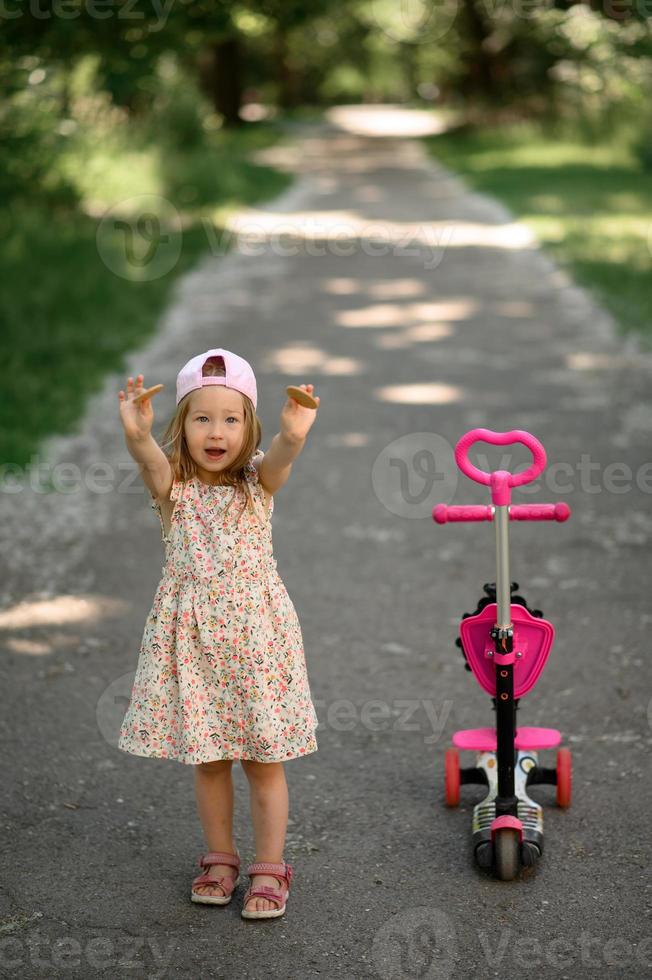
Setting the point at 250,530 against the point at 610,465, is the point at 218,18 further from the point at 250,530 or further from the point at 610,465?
the point at 250,530

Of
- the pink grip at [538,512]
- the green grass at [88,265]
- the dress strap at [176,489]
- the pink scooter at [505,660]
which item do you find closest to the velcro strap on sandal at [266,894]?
the pink scooter at [505,660]

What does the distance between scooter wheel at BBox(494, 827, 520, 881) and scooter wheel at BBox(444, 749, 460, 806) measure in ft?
1.34

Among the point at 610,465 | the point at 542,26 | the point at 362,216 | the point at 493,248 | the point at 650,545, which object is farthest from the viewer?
the point at 542,26

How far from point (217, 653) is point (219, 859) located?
555 mm

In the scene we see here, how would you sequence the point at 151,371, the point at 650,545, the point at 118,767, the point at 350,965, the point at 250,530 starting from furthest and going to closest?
the point at 151,371 < the point at 650,545 < the point at 118,767 < the point at 250,530 < the point at 350,965

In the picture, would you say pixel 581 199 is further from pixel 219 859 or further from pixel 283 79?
pixel 283 79

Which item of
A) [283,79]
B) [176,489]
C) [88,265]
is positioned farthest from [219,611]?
[283,79]

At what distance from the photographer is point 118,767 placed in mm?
4059

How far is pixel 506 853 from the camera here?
333 centimetres

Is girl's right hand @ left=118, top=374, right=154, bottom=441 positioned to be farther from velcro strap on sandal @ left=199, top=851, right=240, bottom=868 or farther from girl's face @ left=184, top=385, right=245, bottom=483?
velcro strap on sandal @ left=199, top=851, right=240, bottom=868

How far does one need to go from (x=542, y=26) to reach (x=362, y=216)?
10584 mm

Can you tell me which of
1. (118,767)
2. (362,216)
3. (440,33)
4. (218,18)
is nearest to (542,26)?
(362,216)

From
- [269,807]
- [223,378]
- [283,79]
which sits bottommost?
[269,807]

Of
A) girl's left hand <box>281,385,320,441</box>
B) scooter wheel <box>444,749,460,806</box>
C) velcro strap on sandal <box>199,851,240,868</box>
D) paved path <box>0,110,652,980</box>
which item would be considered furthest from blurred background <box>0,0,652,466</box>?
girl's left hand <box>281,385,320,441</box>
